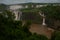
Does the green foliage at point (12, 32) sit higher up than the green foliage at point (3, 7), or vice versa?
the green foliage at point (3, 7)

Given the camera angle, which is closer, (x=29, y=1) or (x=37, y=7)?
(x=29, y=1)

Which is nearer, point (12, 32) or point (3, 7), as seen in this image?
point (12, 32)

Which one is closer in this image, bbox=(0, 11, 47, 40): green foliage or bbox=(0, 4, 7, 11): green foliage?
bbox=(0, 11, 47, 40): green foliage

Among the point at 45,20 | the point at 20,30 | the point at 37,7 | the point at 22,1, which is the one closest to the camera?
the point at 20,30

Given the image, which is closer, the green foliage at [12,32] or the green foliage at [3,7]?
the green foliage at [12,32]

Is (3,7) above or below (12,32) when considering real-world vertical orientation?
above

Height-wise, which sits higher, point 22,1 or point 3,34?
point 22,1

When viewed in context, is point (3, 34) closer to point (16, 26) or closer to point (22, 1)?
point (16, 26)

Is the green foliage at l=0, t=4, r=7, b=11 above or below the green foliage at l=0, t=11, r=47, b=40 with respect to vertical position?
above

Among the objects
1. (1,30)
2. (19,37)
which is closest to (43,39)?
(19,37)

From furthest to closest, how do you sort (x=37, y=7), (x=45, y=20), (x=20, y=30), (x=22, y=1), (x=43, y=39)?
1. (x=45, y=20)
2. (x=37, y=7)
3. (x=22, y=1)
4. (x=20, y=30)
5. (x=43, y=39)
